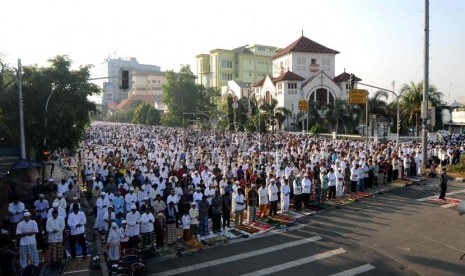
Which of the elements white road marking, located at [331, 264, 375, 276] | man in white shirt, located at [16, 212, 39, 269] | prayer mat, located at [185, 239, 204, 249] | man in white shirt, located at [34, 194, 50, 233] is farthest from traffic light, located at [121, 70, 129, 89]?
white road marking, located at [331, 264, 375, 276]

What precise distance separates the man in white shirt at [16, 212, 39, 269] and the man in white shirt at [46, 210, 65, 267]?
56 cm

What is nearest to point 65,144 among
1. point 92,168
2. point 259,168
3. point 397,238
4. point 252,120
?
point 92,168

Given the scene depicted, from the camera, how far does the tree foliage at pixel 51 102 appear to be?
19.7 m

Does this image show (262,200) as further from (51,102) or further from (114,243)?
(51,102)

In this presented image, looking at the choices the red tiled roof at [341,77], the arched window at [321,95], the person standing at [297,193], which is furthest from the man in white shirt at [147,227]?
the red tiled roof at [341,77]

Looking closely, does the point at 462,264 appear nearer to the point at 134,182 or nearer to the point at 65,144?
the point at 134,182

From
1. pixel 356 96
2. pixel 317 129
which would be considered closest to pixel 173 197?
pixel 356 96

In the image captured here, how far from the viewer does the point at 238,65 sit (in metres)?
87.9

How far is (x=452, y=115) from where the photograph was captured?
2530 inches

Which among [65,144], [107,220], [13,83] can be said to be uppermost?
[13,83]

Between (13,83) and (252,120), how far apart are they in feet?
98.9

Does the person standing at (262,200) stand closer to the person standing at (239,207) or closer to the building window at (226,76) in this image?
the person standing at (239,207)

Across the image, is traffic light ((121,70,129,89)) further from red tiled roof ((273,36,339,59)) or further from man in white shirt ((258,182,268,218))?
red tiled roof ((273,36,339,59))

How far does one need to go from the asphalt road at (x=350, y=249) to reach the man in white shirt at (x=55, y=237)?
92.1 inches
